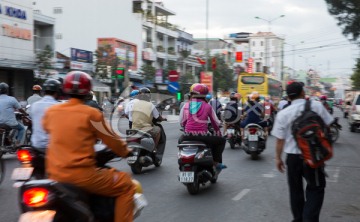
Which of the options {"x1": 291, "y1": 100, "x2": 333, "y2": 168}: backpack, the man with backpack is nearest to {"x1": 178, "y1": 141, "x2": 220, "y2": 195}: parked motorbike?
the man with backpack

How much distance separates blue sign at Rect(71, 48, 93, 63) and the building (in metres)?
5.04

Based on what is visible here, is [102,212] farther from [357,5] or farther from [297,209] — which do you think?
[357,5]

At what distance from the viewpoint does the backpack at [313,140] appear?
480 cm

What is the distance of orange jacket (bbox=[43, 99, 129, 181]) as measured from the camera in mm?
3588

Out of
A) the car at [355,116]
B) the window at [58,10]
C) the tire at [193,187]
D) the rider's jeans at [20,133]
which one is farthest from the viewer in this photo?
the window at [58,10]

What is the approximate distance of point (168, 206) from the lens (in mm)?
6707

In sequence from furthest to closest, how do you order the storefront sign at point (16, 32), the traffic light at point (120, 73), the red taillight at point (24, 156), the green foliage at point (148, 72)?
the green foliage at point (148, 72), the traffic light at point (120, 73), the storefront sign at point (16, 32), the red taillight at point (24, 156)

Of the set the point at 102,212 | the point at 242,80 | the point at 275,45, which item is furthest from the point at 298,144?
the point at 275,45

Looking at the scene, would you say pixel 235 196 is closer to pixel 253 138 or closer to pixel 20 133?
pixel 253 138

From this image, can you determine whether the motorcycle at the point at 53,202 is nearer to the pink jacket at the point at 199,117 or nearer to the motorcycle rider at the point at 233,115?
the pink jacket at the point at 199,117

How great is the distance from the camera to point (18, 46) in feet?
89.8

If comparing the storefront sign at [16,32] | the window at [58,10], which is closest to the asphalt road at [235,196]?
the storefront sign at [16,32]

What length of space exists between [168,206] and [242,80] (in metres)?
30.3

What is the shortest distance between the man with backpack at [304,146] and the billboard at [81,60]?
→ 31.0 metres
